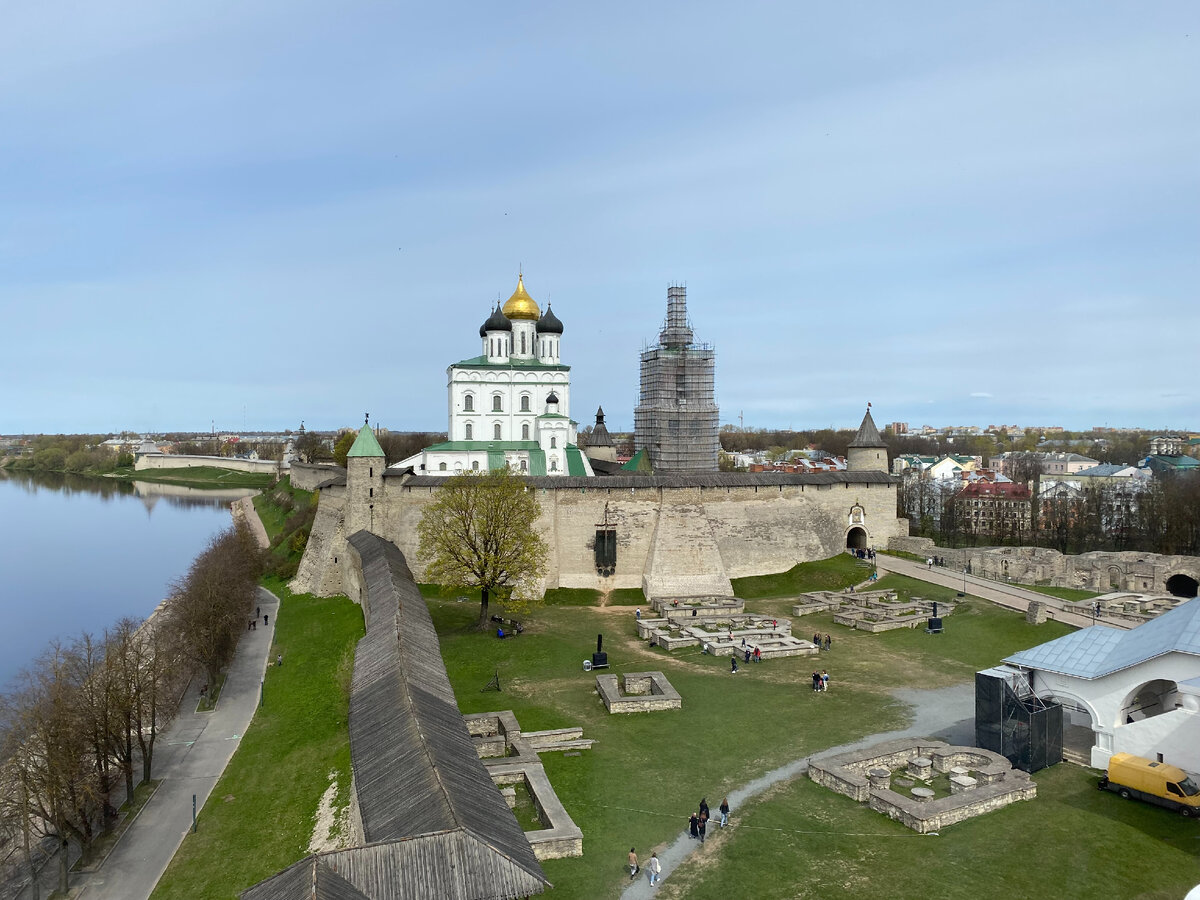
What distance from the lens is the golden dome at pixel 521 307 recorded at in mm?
40250

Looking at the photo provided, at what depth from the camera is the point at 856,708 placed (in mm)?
16875

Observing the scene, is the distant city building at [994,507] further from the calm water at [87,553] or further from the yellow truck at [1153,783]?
the calm water at [87,553]

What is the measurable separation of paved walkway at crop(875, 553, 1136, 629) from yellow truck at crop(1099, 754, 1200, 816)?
34.2 feet

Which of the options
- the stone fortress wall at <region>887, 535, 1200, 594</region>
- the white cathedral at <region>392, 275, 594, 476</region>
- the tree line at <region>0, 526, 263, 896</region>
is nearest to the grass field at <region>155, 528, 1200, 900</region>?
the tree line at <region>0, 526, 263, 896</region>

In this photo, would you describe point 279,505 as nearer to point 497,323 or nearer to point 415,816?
point 497,323

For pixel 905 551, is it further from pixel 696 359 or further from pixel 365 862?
pixel 365 862

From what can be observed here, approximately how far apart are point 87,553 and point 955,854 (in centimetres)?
5040

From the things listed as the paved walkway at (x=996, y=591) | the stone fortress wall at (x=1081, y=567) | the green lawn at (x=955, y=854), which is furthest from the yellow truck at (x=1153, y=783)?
the stone fortress wall at (x=1081, y=567)

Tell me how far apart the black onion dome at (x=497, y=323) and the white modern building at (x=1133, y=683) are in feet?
95.6

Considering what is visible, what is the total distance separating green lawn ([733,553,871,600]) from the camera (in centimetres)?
2889

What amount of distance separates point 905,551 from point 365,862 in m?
28.9

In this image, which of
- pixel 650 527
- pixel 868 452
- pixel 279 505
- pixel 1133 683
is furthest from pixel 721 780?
pixel 279 505

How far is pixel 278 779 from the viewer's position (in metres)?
16.1

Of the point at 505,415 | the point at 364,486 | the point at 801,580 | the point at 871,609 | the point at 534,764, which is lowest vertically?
the point at 534,764
